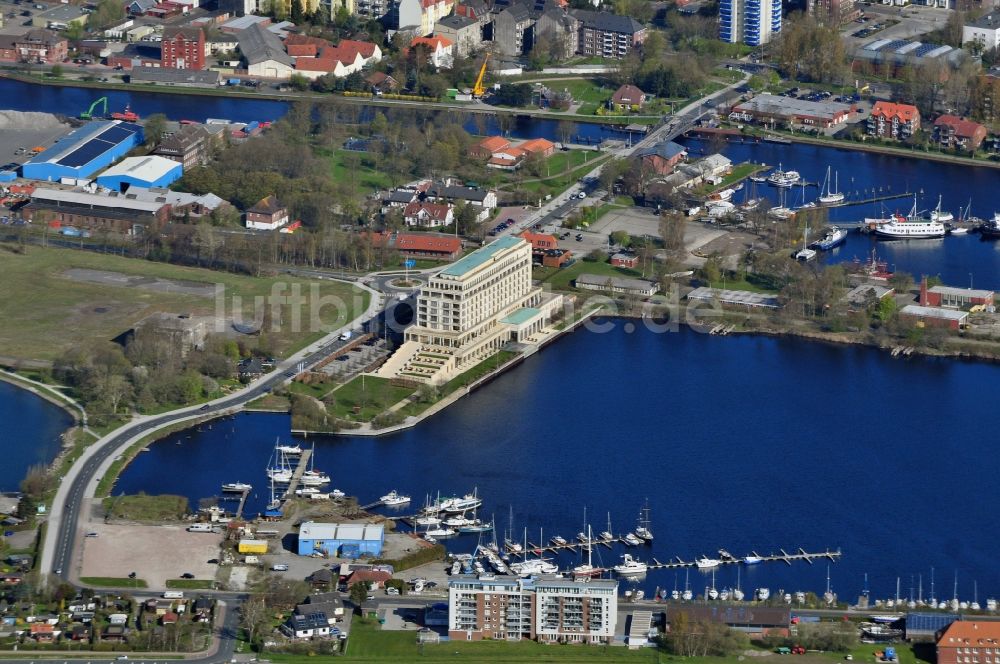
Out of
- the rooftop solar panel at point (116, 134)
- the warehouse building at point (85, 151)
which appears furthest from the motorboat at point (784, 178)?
the rooftop solar panel at point (116, 134)

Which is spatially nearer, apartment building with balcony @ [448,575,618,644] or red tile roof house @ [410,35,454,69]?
apartment building with balcony @ [448,575,618,644]

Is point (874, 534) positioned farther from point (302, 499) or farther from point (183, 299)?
point (183, 299)

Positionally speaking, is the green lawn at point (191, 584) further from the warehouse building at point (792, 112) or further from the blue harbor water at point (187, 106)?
the warehouse building at point (792, 112)

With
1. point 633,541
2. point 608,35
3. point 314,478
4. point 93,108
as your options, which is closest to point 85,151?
point 93,108

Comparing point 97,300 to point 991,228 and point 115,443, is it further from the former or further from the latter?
point 991,228

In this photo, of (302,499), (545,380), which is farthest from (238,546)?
(545,380)

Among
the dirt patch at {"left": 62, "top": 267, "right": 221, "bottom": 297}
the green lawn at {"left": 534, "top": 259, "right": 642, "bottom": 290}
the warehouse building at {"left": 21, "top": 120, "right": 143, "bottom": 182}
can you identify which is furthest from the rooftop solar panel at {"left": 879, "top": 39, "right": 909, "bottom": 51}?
the dirt patch at {"left": 62, "top": 267, "right": 221, "bottom": 297}

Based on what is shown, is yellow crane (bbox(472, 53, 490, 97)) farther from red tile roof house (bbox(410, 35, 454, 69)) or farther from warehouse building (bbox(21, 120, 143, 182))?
warehouse building (bbox(21, 120, 143, 182))
